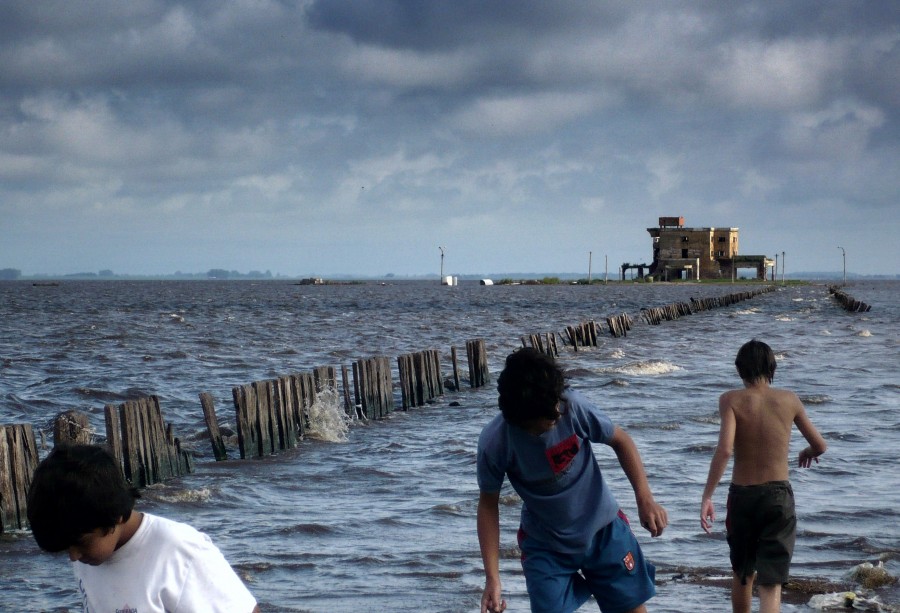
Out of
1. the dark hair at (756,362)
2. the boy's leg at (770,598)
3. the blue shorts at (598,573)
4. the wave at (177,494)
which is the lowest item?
the wave at (177,494)

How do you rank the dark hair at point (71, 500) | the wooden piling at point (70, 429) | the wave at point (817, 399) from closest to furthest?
the dark hair at point (71, 500), the wooden piling at point (70, 429), the wave at point (817, 399)

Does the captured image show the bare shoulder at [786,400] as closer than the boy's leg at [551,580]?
No

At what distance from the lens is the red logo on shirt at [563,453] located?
4262 mm

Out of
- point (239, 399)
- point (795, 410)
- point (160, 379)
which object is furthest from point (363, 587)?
point (160, 379)

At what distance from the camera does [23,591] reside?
7590 mm

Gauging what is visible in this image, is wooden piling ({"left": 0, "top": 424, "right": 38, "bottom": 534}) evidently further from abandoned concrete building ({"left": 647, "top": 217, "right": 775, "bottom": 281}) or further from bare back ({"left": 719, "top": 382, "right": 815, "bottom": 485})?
abandoned concrete building ({"left": 647, "top": 217, "right": 775, "bottom": 281})

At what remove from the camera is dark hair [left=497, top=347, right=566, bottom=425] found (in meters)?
4.05

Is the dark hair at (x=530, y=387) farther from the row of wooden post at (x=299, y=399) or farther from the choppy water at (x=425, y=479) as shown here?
the row of wooden post at (x=299, y=399)

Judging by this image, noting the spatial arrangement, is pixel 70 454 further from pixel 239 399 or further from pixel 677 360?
pixel 677 360

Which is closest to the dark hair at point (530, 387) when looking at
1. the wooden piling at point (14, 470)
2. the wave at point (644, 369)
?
the wooden piling at point (14, 470)

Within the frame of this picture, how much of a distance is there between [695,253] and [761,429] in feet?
454

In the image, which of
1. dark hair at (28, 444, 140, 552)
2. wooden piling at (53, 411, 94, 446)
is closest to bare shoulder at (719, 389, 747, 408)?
dark hair at (28, 444, 140, 552)

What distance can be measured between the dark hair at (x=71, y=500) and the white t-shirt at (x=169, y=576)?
114 millimetres

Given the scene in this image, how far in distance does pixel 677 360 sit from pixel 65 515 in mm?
26033
